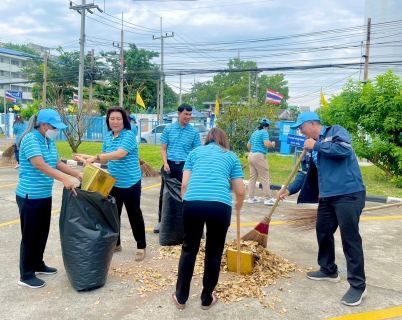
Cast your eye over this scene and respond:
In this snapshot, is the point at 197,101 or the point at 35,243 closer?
the point at 35,243

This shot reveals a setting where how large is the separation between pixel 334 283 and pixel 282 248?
1.12m

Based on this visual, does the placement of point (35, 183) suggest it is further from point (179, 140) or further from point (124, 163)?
point (179, 140)

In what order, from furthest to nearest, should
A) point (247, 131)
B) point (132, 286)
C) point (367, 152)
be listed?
1. point (247, 131)
2. point (367, 152)
3. point (132, 286)

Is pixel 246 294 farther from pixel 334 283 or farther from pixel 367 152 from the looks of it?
pixel 367 152

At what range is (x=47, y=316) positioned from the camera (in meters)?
3.08

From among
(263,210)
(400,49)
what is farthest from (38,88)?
(263,210)

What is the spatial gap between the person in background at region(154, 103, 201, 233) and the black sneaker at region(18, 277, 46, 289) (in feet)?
6.48

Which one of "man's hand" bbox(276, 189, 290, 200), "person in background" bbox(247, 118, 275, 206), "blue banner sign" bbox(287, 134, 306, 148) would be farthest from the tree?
"man's hand" bbox(276, 189, 290, 200)

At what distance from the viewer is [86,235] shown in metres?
3.38

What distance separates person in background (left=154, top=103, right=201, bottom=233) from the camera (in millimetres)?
5188

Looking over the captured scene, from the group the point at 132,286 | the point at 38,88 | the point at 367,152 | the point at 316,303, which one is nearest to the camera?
the point at 316,303

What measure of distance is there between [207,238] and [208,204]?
32 cm

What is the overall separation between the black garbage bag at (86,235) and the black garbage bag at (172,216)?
1.20 meters

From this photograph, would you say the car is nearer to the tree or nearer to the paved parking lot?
the tree
